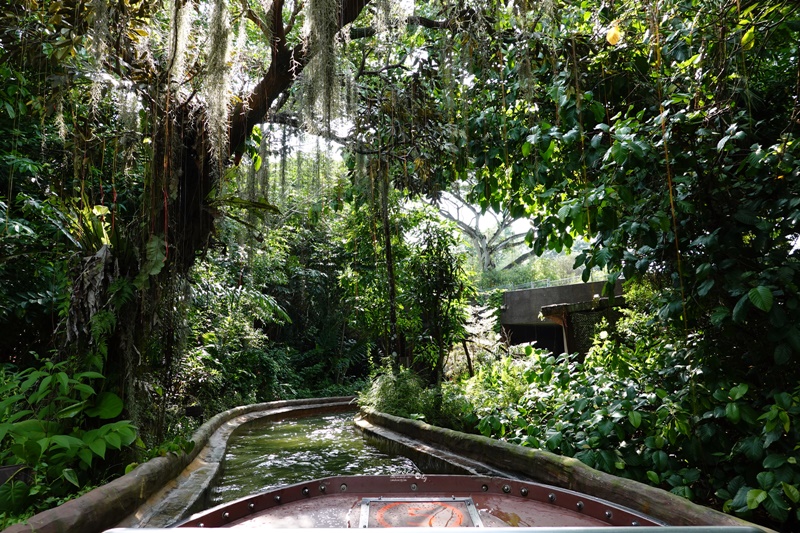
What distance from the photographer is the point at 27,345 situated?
6.65 m

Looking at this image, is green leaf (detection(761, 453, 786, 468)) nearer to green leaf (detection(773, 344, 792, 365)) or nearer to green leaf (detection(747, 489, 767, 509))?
green leaf (detection(747, 489, 767, 509))

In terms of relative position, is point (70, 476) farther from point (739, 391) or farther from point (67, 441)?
point (739, 391)

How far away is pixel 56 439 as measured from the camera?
2.90 metres

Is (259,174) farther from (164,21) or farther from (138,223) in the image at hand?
(164,21)

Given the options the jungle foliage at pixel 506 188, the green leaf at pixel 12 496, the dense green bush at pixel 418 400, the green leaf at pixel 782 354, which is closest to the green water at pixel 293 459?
the dense green bush at pixel 418 400

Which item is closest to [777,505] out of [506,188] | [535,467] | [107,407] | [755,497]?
[755,497]

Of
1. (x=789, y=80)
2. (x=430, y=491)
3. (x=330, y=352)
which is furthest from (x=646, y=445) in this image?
(x=330, y=352)

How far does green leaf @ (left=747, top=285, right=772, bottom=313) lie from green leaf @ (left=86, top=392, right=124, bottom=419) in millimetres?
3816

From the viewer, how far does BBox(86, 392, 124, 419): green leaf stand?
345cm

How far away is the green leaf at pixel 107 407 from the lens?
3.45 m

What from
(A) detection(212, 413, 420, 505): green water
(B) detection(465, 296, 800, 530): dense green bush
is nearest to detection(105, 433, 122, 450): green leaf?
(A) detection(212, 413, 420, 505): green water

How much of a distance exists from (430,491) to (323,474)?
9.44 ft

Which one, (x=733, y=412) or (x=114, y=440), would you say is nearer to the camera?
(x=733, y=412)

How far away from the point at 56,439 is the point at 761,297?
3.83m
